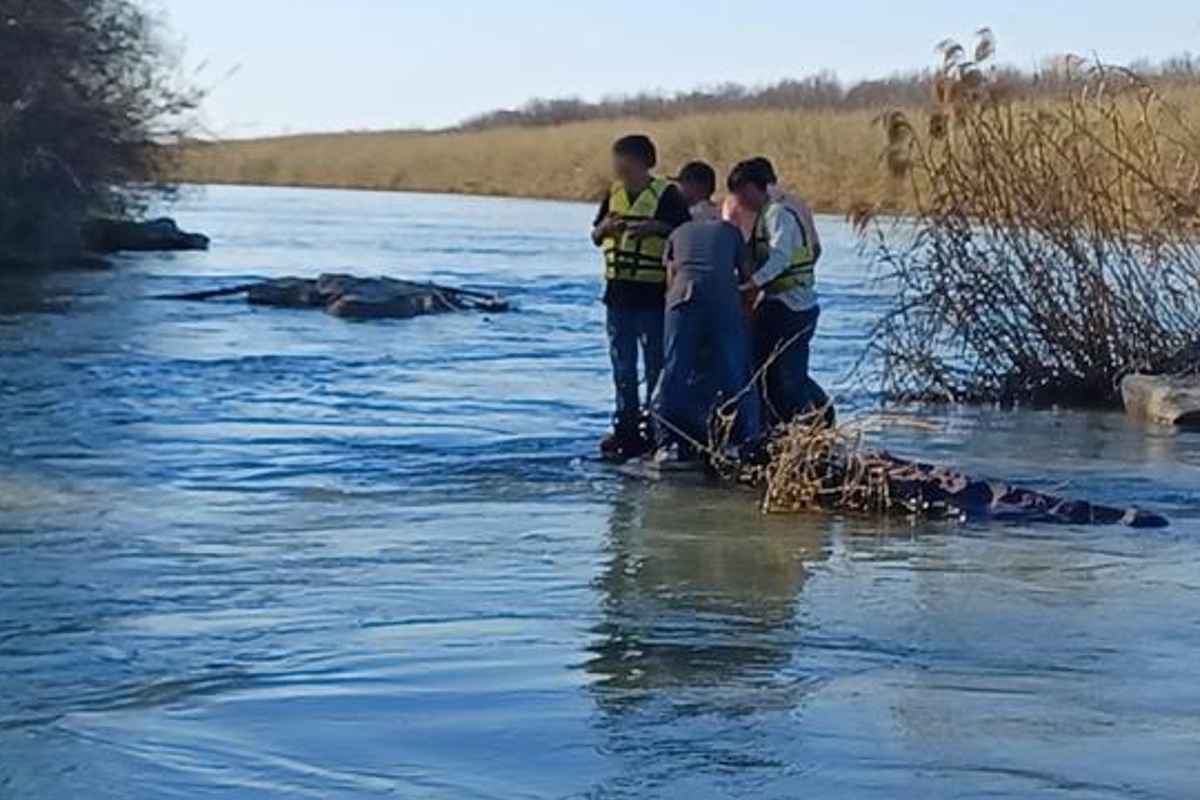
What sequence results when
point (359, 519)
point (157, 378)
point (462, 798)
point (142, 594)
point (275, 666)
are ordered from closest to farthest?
point (462, 798) → point (275, 666) → point (142, 594) → point (359, 519) → point (157, 378)

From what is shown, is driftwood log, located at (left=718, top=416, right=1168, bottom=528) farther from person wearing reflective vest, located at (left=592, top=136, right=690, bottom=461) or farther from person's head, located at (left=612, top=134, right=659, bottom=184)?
person's head, located at (left=612, top=134, right=659, bottom=184)

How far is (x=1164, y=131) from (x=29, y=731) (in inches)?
492

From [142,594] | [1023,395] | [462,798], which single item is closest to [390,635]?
[142,594]

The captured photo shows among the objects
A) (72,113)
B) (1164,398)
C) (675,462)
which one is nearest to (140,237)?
(72,113)

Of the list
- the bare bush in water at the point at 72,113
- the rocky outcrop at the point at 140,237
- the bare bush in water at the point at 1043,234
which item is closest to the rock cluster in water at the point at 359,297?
the bare bush in water at the point at 72,113

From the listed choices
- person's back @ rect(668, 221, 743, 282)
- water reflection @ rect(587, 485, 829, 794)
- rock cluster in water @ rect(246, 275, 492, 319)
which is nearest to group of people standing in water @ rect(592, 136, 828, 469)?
person's back @ rect(668, 221, 743, 282)

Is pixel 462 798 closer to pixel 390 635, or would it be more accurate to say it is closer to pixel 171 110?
pixel 390 635

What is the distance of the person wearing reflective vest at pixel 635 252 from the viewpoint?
12.9m

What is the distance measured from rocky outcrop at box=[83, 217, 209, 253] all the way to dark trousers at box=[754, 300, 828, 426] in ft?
100

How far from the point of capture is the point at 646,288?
1314 centimetres

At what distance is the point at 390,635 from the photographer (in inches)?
335

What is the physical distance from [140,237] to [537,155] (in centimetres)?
4447

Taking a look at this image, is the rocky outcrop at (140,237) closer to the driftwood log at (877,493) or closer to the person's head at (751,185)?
the person's head at (751,185)

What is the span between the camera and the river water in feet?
22.1
